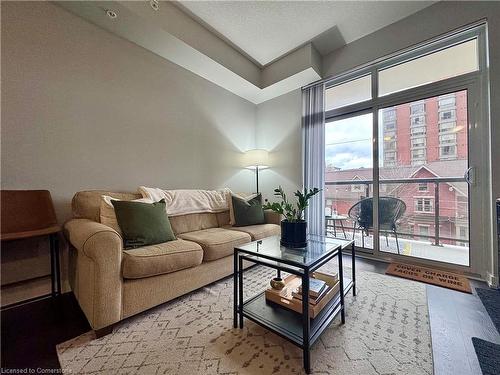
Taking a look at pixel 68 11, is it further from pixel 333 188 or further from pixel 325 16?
pixel 333 188

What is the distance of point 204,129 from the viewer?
300 cm

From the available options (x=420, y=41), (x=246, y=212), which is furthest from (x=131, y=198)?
(x=420, y=41)

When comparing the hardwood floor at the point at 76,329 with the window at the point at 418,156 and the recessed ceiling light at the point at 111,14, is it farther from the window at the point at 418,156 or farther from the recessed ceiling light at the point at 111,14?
the recessed ceiling light at the point at 111,14

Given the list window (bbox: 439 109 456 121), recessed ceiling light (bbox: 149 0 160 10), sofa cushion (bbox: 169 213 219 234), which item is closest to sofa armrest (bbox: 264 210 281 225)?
sofa cushion (bbox: 169 213 219 234)

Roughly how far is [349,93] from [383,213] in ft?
5.72

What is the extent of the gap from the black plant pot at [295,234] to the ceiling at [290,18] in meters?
2.29

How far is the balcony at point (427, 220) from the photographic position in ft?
7.20

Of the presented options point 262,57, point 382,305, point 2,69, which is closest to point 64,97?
point 2,69

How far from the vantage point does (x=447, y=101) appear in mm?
2252

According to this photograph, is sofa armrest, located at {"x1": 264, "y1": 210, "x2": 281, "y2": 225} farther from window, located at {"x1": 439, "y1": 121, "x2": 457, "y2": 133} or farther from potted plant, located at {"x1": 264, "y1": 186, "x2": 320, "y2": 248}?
window, located at {"x1": 439, "y1": 121, "x2": 457, "y2": 133}

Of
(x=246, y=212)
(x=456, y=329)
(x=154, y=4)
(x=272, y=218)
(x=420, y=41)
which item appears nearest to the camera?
(x=456, y=329)

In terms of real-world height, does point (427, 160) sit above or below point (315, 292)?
above

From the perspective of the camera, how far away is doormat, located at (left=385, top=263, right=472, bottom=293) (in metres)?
1.87

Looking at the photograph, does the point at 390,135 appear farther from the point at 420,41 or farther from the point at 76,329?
the point at 76,329
